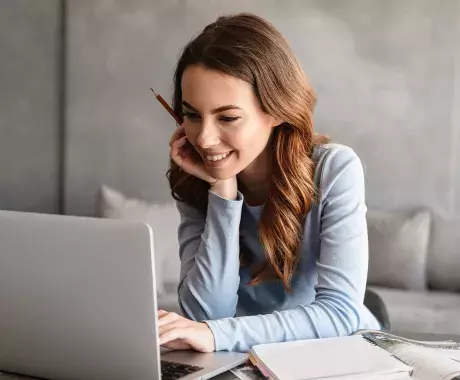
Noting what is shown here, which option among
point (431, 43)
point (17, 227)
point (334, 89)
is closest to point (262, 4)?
point (334, 89)

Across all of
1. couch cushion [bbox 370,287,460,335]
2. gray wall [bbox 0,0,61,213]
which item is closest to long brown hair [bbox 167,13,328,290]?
couch cushion [bbox 370,287,460,335]

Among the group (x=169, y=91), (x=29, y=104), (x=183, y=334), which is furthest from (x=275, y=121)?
(x=29, y=104)

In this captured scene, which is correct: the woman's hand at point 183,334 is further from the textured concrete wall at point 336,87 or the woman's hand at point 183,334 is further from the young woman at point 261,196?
the textured concrete wall at point 336,87

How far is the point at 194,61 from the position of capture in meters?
1.27

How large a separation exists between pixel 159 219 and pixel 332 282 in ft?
4.63

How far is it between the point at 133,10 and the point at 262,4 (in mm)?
559

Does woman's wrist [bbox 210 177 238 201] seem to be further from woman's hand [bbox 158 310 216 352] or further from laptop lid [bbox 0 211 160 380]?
laptop lid [bbox 0 211 160 380]

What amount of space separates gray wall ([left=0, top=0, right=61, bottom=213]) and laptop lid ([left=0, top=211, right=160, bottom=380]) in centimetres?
227

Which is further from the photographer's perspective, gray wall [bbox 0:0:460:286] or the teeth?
gray wall [bbox 0:0:460:286]

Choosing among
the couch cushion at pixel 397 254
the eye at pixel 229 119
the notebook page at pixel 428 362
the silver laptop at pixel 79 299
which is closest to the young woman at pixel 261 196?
the eye at pixel 229 119

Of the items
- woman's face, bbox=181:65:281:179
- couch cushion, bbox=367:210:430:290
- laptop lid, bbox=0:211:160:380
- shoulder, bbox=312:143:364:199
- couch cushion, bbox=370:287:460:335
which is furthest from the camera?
couch cushion, bbox=367:210:430:290

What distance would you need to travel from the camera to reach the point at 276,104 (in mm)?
1292

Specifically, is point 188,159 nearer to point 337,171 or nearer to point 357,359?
point 337,171

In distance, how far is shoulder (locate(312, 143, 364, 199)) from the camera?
1327 millimetres
